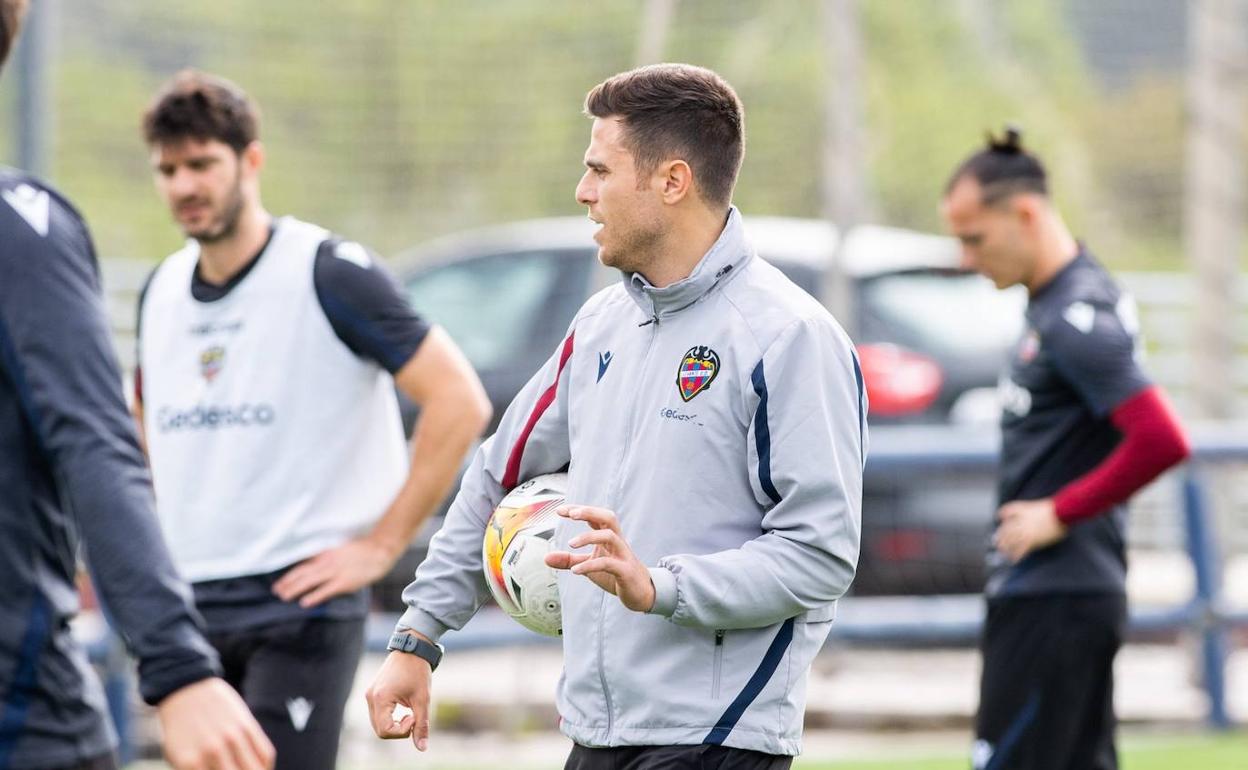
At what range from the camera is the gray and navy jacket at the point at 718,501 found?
3418mm

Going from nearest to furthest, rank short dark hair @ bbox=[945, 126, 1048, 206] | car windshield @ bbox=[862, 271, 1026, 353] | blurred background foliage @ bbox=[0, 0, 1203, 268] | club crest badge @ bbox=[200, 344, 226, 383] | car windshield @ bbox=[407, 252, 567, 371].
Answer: club crest badge @ bbox=[200, 344, 226, 383]
short dark hair @ bbox=[945, 126, 1048, 206]
car windshield @ bbox=[862, 271, 1026, 353]
car windshield @ bbox=[407, 252, 567, 371]
blurred background foliage @ bbox=[0, 0, 1203, 268]

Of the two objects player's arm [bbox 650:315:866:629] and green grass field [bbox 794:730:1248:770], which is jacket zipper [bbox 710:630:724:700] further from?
green grass field [bbox 794:730:1248:770]

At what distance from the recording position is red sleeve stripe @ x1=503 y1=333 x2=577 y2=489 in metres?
3.81

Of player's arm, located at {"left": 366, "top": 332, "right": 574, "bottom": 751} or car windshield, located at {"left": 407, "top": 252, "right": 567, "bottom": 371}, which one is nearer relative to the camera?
player's arm, located at {"left": 366, "top": 332, "right": 574, "bottom": 751}

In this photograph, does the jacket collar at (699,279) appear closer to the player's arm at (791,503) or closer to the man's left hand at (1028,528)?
the player's arm at (791,503)

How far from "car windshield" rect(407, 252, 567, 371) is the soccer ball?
5.94m

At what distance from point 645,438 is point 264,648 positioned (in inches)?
67.2

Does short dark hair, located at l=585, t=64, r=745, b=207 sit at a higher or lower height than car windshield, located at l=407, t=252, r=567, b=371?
higher

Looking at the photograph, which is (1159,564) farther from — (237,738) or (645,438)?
(237,738)

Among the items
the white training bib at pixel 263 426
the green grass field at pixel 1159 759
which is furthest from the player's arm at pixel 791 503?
the green grass field at pixel 1159 759

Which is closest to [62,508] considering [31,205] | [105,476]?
[105,476]

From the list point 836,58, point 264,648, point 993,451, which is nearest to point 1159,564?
point 993,451

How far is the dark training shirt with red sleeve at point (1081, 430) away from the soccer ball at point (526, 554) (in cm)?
206

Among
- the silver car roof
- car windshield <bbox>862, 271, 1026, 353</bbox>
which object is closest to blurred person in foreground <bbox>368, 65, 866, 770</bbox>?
car windshield <bbox>862, 271, 1026, 353</bbox>
